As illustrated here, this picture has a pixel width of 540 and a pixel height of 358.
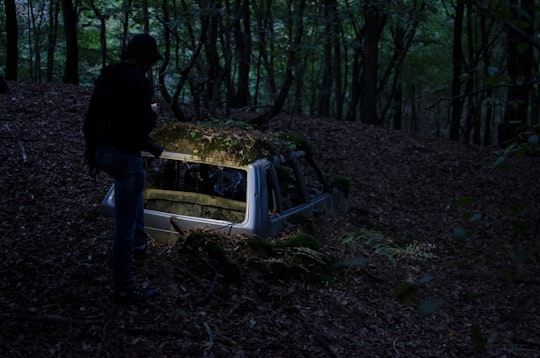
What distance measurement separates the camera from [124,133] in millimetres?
4215

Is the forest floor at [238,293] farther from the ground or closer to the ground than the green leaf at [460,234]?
closer to the ground

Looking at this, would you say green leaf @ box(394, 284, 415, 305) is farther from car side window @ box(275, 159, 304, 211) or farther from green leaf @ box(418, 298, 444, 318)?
car side window @ box(275, 159, 304, 211)

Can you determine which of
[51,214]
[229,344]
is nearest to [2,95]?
[51,214]

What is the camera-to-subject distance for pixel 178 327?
428 centimetres

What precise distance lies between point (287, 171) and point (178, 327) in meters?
3.16

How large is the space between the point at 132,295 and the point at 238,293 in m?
0.97

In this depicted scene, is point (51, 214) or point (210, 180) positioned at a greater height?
point (210, 180)

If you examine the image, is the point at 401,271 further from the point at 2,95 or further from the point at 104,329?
the point at 2,95

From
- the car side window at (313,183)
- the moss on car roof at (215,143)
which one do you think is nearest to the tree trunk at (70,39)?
the car side window at (313,183)

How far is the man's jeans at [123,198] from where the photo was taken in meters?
4.24

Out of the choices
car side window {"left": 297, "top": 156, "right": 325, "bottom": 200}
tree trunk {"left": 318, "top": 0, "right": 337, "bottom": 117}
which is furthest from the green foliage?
tree trunk {"left": 318, "top": 0, "right": 337, "bottom": 117}

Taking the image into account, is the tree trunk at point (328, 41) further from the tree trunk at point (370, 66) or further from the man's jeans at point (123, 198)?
the man's jeans at point (123, 198)

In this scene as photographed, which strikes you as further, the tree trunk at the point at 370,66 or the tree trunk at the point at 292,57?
the tree trunk at the point at 370,66

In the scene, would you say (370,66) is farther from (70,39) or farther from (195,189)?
(195,189)
